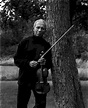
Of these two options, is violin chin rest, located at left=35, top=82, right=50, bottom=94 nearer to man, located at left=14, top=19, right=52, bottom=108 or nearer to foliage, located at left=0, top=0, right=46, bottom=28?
man, located at left=14, top=19, right=52, bottom=108

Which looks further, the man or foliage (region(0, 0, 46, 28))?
foliage (region(0, 0, 46, 28))

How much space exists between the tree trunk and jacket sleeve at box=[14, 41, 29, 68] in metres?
1.36

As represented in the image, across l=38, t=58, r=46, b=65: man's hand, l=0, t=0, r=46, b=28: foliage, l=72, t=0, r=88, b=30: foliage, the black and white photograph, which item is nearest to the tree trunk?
the black and white photograph

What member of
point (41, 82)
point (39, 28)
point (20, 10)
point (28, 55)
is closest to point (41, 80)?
point (41, 82)

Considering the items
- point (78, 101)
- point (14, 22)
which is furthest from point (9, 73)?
point (78, 101)

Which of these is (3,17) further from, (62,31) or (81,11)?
(62,31)

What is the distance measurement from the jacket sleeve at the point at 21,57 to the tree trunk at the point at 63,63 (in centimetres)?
136

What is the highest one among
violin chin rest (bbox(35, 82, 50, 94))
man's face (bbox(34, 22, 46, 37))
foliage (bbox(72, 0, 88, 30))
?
foliage (bbox(72, 0, 88, 30))

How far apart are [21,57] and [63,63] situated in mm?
1519

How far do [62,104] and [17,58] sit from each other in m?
1.80

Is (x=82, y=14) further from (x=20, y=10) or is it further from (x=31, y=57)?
(x=31, y=57)

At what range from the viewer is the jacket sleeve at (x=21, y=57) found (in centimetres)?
576

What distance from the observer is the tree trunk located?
7137 mm

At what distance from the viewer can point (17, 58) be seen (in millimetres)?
5855
